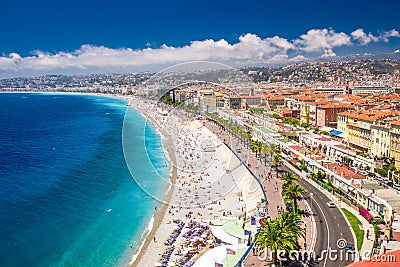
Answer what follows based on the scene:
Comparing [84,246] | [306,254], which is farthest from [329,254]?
[84,246]

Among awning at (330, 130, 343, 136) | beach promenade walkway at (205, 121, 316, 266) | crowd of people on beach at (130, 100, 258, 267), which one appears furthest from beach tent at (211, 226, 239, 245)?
awning at (330, 130, 343, 136)

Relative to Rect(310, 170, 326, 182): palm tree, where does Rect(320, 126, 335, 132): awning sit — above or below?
above

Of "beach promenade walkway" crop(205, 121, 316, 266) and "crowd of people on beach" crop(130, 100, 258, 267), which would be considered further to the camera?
"crowd of people on beach" crop(130, 100, 258, 267)

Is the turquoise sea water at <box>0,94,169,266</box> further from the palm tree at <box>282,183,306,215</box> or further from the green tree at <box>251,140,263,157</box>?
the palm tree at <box>282,183,306,215</box>

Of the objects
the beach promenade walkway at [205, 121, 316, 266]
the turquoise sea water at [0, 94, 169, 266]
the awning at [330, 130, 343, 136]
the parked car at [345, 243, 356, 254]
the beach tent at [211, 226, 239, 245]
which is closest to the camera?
the parked car at [345, 243, 356, 254]

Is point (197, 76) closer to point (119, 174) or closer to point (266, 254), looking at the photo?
point (266, 254)

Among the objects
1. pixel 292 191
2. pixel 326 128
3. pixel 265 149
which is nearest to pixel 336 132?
pixel 326 128

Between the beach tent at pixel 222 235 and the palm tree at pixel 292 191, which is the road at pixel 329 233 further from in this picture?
the beach tent at pixel 222 235

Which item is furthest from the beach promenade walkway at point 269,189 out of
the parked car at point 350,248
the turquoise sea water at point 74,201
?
the turquoise sea water at point 74,201
